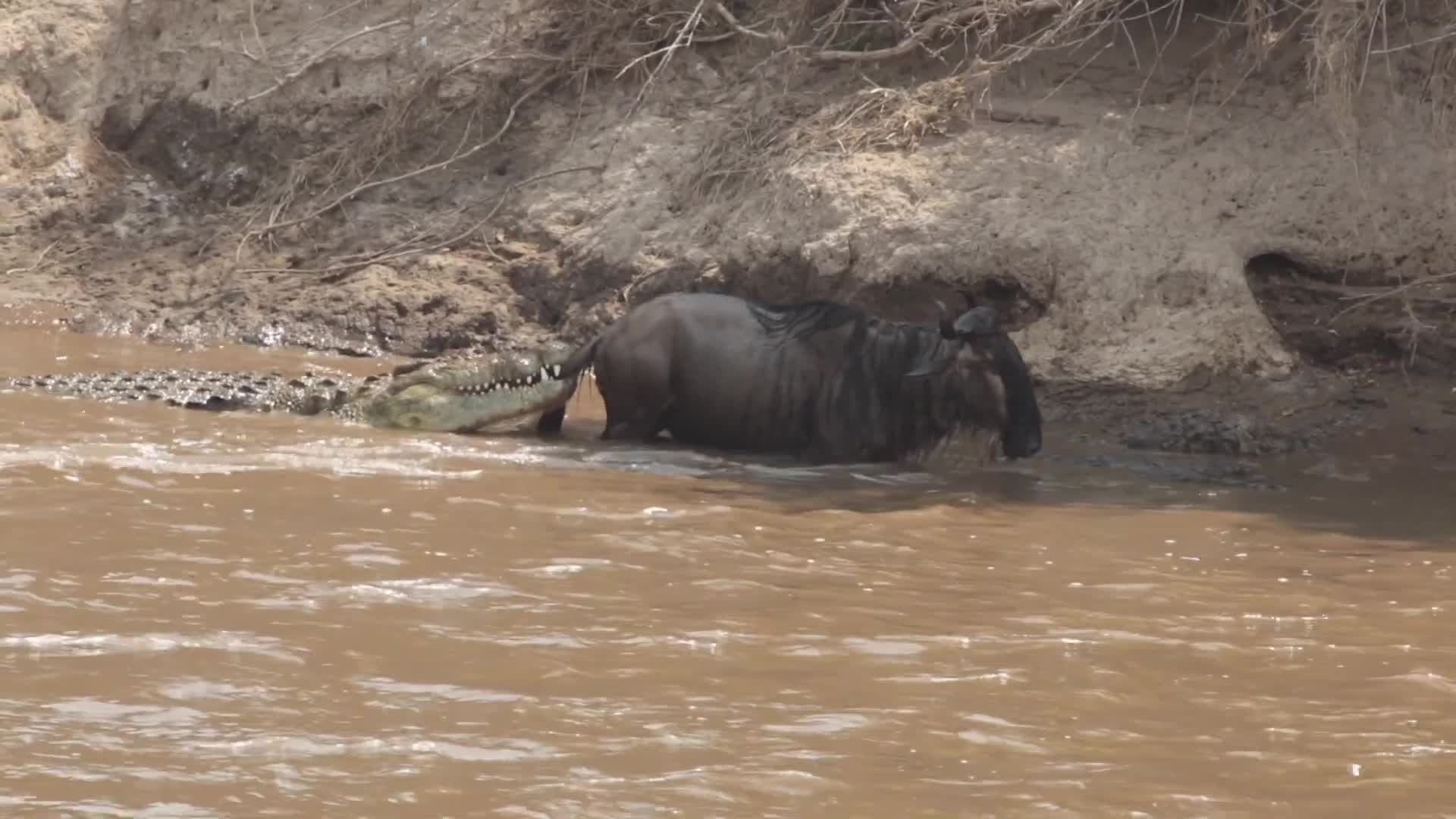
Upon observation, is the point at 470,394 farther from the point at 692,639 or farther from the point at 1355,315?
the point at 1355,315

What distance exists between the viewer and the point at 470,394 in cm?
893

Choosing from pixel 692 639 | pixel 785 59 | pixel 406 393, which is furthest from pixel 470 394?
pixel 692 639

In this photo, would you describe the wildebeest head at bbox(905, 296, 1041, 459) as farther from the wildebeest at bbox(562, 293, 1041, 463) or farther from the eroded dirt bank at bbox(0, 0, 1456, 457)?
the eroded dirt bank at bbox(0, 0, 1456, 457)

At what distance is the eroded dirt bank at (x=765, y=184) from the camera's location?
9250mm

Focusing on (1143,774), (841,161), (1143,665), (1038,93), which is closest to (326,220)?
(841,161)

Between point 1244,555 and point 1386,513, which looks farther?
point 1386,513

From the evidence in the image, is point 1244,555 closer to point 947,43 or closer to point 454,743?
point 454,743

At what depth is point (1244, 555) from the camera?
647 centimetres

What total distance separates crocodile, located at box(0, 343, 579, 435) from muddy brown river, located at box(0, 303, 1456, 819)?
0.76 meters

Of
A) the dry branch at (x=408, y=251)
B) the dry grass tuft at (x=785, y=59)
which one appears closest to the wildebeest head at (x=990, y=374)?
the dry grass tuft at (x=785, y=59)

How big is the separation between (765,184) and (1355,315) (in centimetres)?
321

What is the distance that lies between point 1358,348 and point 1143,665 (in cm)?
478

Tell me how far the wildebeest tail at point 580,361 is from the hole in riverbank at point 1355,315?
10.6 ft

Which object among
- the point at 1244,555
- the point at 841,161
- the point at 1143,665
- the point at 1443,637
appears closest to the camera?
the point at 1143,665
